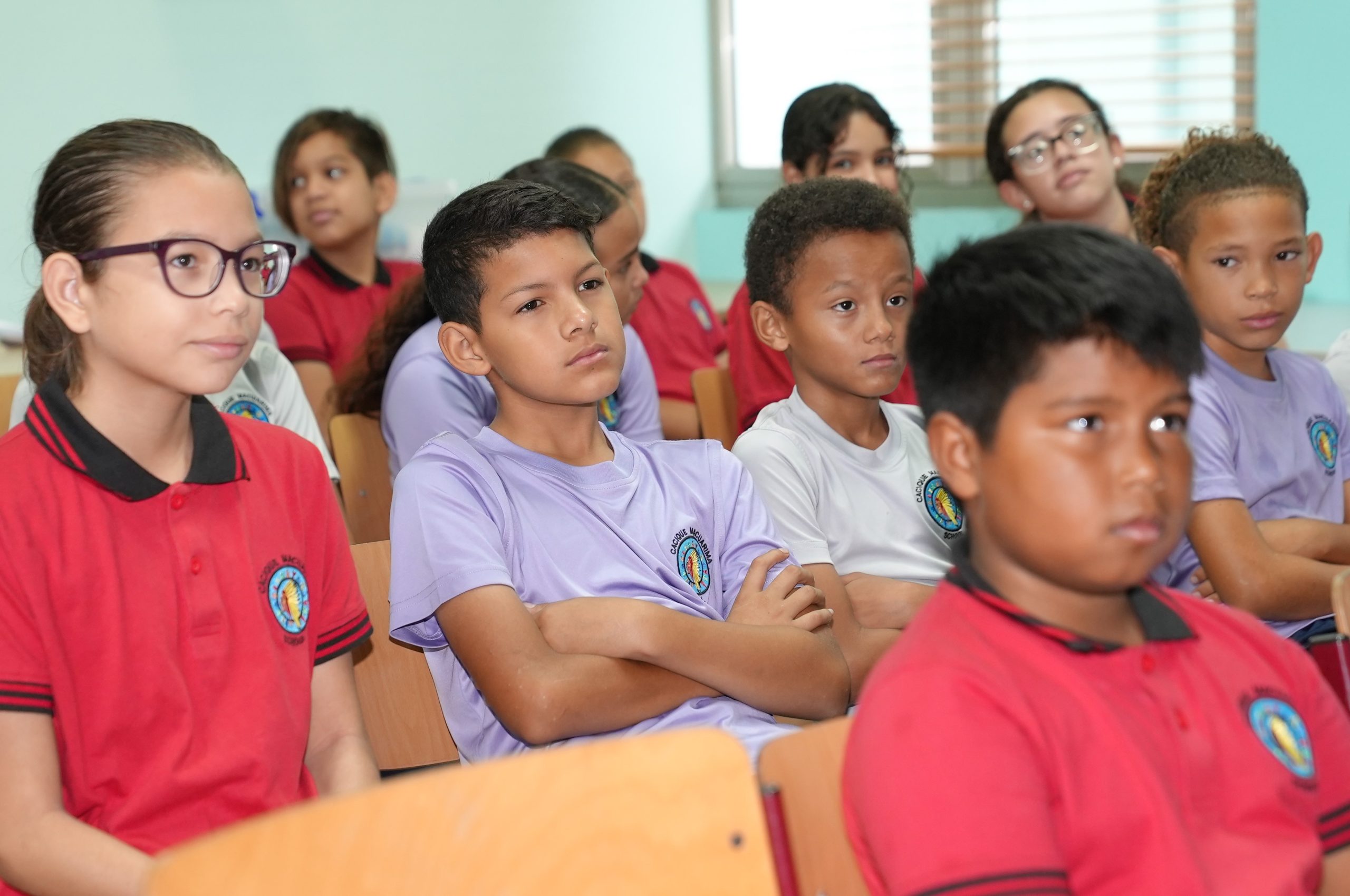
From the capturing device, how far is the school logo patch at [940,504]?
1989mm

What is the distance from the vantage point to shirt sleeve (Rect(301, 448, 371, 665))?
154 centimetres

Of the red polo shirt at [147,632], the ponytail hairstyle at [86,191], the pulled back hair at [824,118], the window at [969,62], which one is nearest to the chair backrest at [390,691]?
the red polo shirt at [147,632]

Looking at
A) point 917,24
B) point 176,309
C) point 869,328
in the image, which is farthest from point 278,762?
point 917,24

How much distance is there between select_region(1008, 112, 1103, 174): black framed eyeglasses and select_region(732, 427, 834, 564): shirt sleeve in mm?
1734

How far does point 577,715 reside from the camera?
4.91 feet

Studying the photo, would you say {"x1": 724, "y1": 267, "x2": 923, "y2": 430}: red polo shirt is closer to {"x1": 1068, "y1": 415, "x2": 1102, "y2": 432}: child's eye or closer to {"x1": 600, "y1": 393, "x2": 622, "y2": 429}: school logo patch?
{"x1": 600, "y1": 393, "x2": 622, "y2": 429}: school logo patch

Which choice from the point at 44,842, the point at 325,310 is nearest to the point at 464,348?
the point at 44,842

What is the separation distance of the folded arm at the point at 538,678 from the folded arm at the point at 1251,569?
876 mm

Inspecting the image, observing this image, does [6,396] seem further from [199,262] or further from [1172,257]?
[1172,257]

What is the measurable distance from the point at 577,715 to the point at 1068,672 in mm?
647

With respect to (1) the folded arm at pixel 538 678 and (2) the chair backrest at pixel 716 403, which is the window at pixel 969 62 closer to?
(2) the chair backrest at pixel 716 403

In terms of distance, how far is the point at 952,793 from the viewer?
932 millimetres

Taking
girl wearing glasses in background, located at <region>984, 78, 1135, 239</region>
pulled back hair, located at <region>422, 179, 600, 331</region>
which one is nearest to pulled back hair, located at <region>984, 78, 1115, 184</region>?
girl wearing glasses in background, located at <region>984, 78, 1135, 239</region>

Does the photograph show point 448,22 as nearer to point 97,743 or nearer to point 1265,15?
point 1265,15
